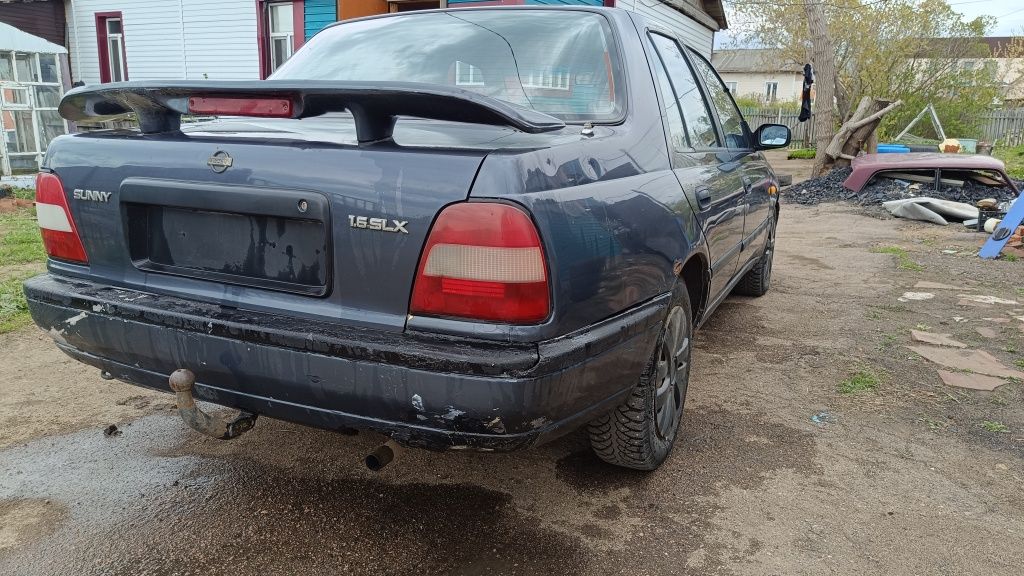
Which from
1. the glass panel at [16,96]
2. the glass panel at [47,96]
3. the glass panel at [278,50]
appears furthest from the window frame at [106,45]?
the glass panel at [16,96]

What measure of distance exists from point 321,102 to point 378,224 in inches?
15.4

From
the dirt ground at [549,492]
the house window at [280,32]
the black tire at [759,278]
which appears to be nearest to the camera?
the dirt ground at [549,492]

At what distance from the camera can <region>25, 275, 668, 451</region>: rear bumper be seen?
5.96 ft

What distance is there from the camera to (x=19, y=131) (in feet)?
39.3

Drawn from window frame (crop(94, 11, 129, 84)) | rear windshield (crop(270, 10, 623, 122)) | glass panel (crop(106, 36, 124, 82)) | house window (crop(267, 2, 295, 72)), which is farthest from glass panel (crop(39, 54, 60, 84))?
rear windshield (crop(270, 10, 623, 122))

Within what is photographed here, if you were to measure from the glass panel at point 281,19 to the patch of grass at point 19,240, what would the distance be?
787 cm

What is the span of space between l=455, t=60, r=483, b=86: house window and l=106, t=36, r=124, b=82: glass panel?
1750 cm

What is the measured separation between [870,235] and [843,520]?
7135 millimetres

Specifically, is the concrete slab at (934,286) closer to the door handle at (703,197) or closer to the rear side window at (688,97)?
the rear side window at (688,97)

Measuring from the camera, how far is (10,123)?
461 inches

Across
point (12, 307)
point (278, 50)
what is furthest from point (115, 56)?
point (12, 307)

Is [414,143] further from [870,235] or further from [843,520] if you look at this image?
[870,235]

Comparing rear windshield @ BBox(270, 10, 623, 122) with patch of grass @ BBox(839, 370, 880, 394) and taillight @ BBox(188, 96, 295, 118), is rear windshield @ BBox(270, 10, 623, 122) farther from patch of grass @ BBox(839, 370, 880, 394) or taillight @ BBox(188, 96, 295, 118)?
patch of grass @ BBox(839, 370, 880, 394)

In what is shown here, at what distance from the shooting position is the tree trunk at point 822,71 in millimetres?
15000
